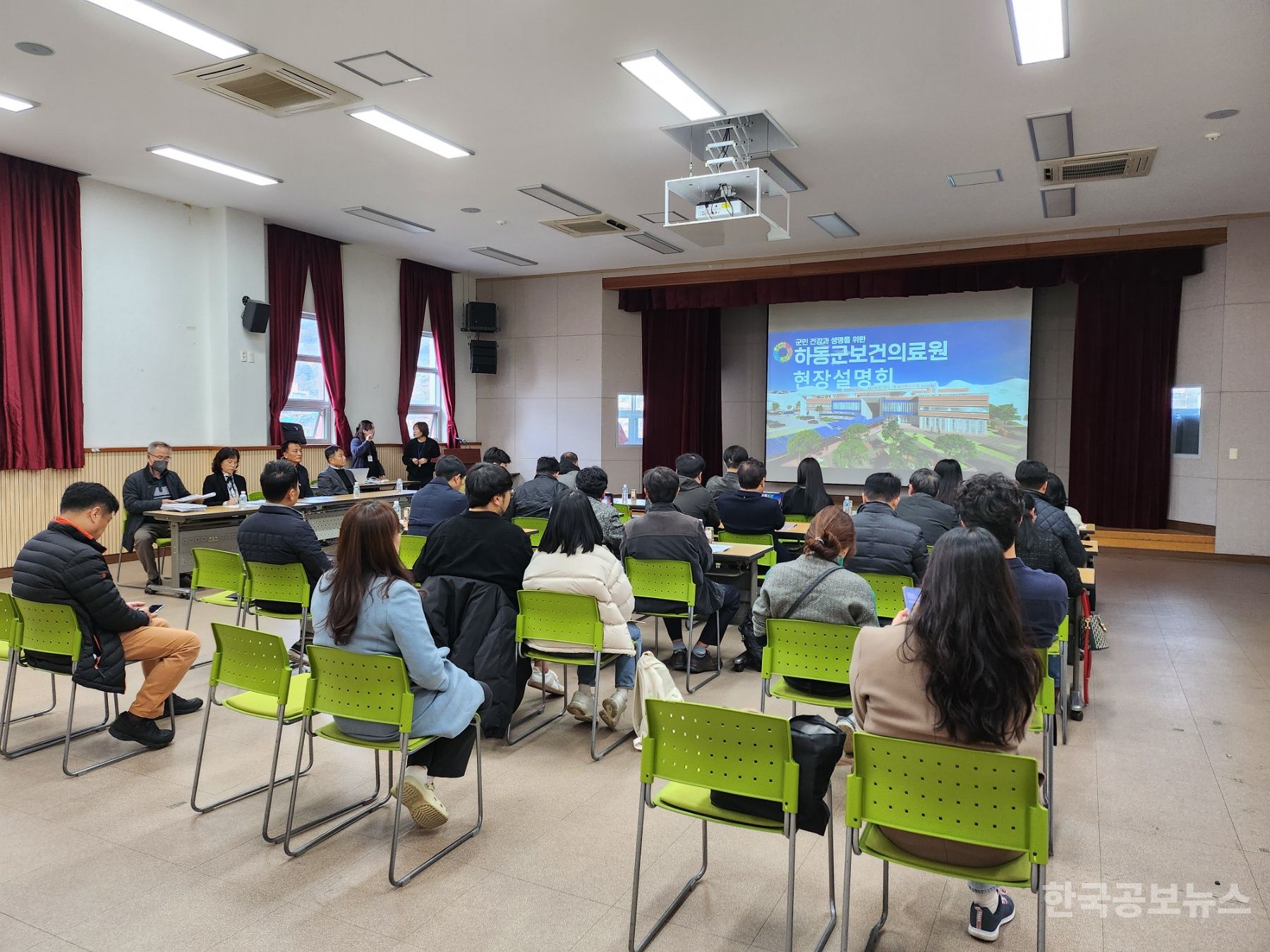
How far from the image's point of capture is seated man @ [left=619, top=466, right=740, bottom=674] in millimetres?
4750

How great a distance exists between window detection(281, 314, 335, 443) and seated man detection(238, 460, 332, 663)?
5747 mm

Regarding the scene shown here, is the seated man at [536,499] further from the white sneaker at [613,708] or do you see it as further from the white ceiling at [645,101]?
the white ceiling at [645,101]

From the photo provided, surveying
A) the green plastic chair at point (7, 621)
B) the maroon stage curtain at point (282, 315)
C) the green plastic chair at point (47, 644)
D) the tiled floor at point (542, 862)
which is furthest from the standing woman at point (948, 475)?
the maroon stage curtain at point (282, 315)

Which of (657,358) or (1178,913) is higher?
(657,358)

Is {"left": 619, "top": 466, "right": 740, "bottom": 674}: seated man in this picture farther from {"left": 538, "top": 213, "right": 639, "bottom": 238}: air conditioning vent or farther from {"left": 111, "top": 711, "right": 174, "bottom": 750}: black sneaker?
{"left": 538, "top": 213, "right": 639, "bottom": 238}: air conditioning vent

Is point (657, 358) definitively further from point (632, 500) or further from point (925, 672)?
point (925, 672)

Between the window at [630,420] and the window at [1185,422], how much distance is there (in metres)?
6.86

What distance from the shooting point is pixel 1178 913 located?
101 inches

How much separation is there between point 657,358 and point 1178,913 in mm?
10423

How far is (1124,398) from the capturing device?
9.78 meters

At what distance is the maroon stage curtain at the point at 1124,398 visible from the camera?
9547 millimetres

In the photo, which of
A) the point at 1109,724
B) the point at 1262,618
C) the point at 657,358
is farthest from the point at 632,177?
the point at 1262,618

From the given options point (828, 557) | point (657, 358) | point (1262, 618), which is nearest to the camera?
point (828, 557)

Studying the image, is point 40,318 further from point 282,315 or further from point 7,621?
point 7,621
